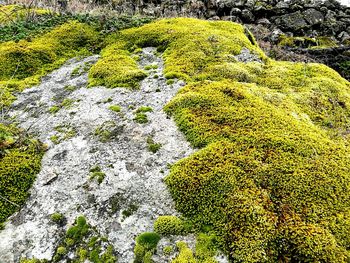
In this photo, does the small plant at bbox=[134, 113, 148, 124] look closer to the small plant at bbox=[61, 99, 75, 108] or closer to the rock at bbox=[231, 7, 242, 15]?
the small plant at bbox=[61, 99, 75, 108]

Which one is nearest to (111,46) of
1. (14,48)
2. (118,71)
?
(118,71)

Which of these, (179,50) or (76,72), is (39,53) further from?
(179,50)

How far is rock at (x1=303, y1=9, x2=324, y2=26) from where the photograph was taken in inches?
951

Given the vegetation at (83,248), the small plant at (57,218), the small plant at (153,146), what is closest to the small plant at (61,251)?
the vegetation at (83,248)

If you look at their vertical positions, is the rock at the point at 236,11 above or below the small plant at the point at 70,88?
above

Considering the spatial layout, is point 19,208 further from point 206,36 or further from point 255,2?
point 255,2

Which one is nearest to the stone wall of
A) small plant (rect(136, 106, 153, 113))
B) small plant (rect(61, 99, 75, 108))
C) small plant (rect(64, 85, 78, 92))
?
small plant (rect(64, 85, 78, 92))

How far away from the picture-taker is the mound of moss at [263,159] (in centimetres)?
480

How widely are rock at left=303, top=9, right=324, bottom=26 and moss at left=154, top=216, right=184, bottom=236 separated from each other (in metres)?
23.5

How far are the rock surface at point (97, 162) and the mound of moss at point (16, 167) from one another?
0.17 meters

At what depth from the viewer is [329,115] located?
322 inches

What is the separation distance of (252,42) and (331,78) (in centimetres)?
373

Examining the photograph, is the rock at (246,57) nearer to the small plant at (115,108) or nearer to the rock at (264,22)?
the small plant at (115,108)

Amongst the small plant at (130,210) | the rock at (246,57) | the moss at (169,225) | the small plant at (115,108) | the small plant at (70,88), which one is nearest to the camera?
the moss at (169,225)
